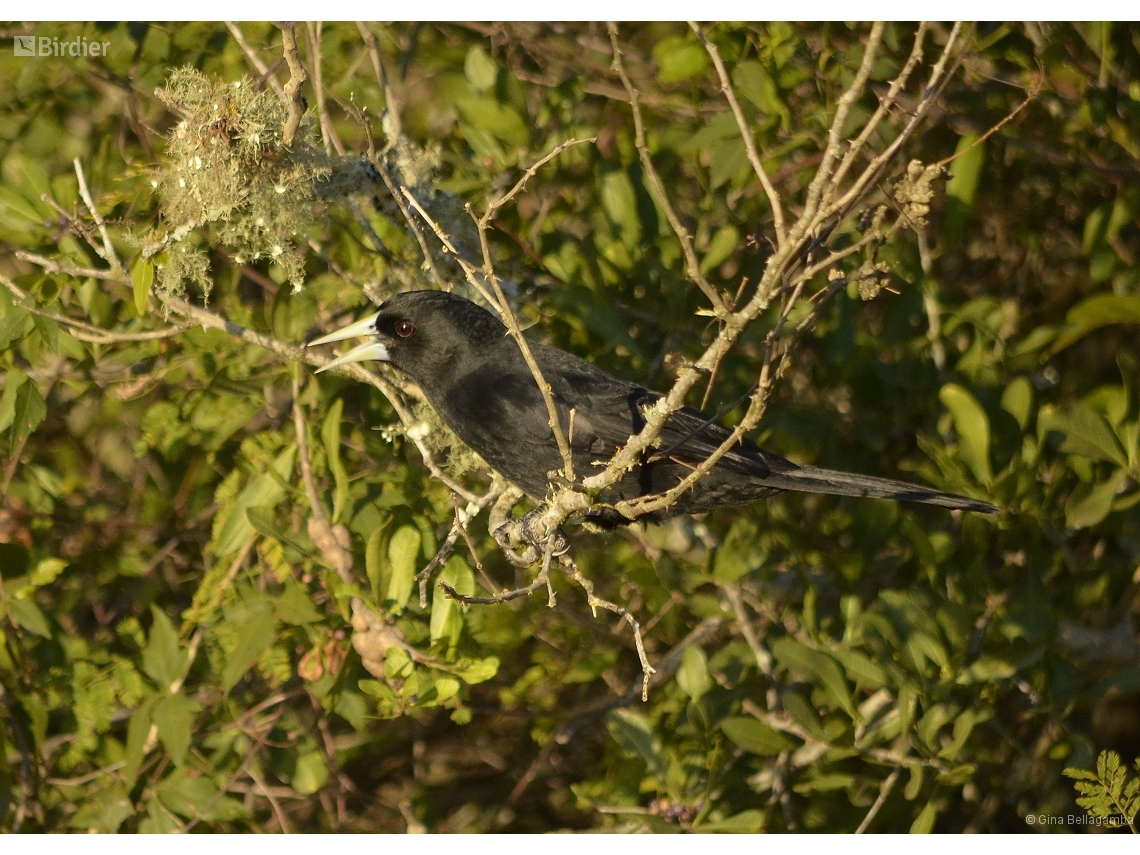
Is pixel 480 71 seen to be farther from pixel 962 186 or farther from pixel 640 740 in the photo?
pixel 640 740

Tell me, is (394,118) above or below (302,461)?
above

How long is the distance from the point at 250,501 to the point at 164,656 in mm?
562

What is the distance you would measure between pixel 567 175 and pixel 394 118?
897mm

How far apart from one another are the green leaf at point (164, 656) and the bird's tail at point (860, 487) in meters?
1.87

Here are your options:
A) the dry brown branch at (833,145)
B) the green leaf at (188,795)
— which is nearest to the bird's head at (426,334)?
the green leaf at (188,795)

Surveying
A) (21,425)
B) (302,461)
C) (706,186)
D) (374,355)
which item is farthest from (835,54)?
(21,425)

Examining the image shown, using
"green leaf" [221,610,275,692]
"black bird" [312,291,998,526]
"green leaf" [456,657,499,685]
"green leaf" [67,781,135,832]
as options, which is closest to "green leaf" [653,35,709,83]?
"black bird" [312,291,998,526]

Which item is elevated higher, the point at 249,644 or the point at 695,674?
the point at 249,644

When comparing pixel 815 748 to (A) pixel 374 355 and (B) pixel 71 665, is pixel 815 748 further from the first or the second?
(B) pixel 71 665

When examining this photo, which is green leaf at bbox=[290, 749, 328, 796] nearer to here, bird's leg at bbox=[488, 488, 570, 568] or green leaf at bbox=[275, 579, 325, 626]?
green leaf at bbox=[275, 579, 325, 626]

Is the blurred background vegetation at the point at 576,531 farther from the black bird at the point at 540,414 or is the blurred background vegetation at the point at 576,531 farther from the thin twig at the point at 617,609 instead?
the thin twig at the point at 617,609

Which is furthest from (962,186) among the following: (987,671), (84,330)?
(84,330)

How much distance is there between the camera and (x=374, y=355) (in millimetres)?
3553

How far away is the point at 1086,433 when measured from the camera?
3.24 metres
